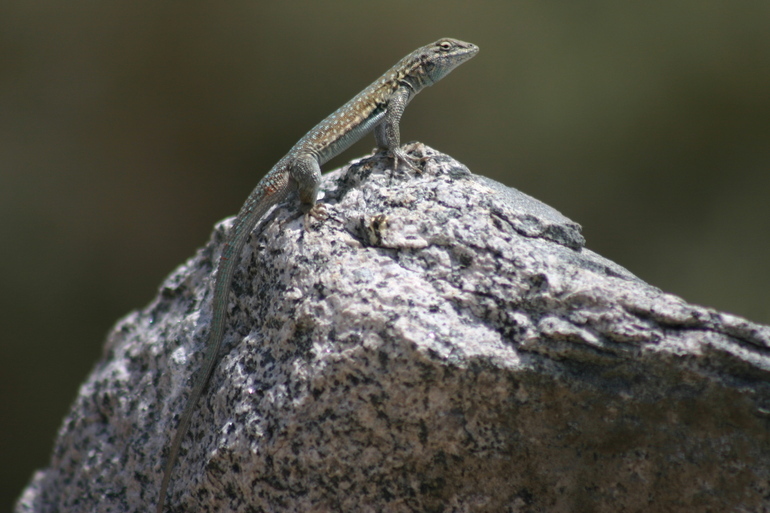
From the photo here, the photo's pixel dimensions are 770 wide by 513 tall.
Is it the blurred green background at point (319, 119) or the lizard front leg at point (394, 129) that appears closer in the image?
the lizard front leg at point (394, 129)

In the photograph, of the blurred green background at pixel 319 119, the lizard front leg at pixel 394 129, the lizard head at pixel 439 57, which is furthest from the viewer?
the blurred green background at pixel 319 119

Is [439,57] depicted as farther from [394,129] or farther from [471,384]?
[471,384]

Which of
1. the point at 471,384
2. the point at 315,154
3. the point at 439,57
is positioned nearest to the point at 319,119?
the point at 439,57

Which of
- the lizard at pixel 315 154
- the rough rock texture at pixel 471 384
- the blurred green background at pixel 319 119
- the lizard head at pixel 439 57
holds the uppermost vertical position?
the blurred green background at pixel 319 119

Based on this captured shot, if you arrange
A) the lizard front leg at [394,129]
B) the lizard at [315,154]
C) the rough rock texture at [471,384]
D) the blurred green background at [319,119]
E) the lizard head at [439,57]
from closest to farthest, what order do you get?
the rough rock texture at [471,384], the lizard at [315,154], the lizard front leg at [394,129], the lizard head at [439,57], the blurred green background at [319,119]

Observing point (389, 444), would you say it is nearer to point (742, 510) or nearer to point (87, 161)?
point (742, 510)

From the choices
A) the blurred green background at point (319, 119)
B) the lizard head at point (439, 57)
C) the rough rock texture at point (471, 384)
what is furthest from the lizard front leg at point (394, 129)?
the blurred green background at point (319, 119)

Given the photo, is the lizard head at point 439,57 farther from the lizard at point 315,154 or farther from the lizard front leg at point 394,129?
the lizard front leg at point 394,129
